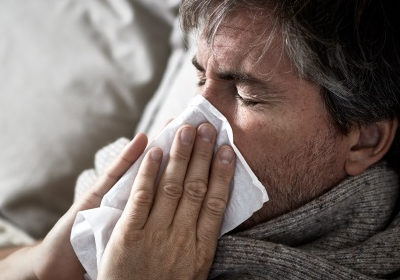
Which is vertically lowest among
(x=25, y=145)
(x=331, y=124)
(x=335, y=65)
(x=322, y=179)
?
(x=322, y=179)

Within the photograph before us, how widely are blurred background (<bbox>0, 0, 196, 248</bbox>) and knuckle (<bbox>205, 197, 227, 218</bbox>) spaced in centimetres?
60

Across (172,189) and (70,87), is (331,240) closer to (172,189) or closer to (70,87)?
(172,189)

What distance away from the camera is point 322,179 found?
1.22 metres

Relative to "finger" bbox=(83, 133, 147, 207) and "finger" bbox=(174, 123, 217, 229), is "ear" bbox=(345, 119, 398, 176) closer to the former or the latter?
"finger" bbox=(174, 123, 217, 229)

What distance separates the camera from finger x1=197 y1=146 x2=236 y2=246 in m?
1.10

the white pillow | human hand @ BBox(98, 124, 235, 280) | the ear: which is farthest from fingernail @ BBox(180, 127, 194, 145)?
the white pillow

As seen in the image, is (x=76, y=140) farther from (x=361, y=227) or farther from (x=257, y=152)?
(x=361, y=227)

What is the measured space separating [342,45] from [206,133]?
31 cm

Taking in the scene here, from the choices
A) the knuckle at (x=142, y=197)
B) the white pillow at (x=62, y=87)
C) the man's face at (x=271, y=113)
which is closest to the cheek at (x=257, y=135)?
the man's face at (x=271, y=113)

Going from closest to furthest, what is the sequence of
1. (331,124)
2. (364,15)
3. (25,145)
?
(364,15)
(331,124)
(25,145)

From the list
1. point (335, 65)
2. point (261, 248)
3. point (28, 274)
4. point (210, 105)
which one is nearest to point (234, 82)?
point (210, 105)

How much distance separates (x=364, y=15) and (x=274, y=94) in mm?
229

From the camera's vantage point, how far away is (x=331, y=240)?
1205 millimetres

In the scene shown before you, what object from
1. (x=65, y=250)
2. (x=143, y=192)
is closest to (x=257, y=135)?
(x=143, y=192)
